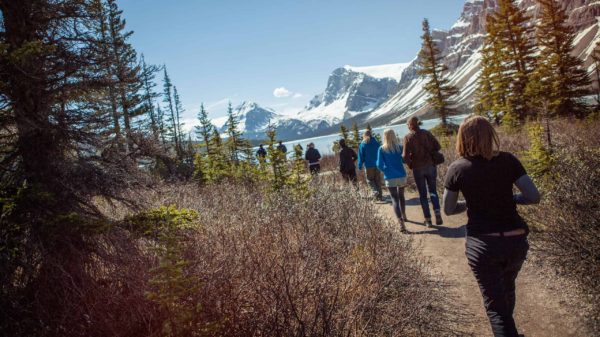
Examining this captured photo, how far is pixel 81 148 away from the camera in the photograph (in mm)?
4027

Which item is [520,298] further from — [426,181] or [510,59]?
[510,59]

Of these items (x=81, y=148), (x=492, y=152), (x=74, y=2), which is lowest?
(x=492, y=152)

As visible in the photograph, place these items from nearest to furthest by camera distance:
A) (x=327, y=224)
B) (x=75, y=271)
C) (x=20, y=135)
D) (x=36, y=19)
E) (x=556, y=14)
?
(x=75, y=271) < (x=20, y=135) < (x=36, y=19) < (x=327, y=224) < (x=556, y=14)

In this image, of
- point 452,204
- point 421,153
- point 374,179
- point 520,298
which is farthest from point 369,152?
point 452,204

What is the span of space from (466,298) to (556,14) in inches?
1076

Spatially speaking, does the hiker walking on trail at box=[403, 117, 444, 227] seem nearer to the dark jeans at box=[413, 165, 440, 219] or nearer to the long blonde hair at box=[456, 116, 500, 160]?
the dark jeans at box=[413, 165, 440, 219]

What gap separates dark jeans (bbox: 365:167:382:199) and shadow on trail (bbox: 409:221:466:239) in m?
4.02

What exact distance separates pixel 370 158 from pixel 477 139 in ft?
24.5

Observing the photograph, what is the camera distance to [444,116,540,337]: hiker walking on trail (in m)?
2.52

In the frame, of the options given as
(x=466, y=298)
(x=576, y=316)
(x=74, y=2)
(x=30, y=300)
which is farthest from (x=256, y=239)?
(x=74, y=2)

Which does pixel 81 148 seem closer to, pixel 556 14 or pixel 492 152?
pixel 492 152

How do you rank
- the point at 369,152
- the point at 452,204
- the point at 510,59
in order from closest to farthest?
the point at 452,204, the point at 369,152, the point at 510,59

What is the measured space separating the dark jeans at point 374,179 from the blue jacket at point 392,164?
354cm

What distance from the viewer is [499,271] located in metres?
2.57
